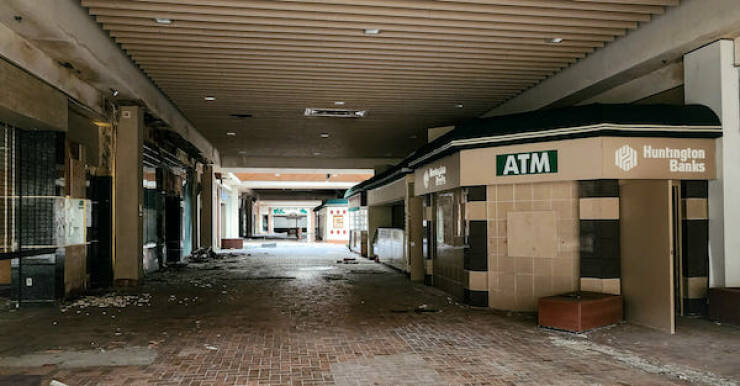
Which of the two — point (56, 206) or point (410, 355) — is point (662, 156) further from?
point (56, 206)

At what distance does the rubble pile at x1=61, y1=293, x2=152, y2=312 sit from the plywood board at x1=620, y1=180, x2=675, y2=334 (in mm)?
7169

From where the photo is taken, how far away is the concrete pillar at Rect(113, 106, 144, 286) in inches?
411

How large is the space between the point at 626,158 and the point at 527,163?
1297mm

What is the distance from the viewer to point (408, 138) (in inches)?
688

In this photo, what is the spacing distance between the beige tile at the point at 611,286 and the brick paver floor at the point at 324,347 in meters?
0.63

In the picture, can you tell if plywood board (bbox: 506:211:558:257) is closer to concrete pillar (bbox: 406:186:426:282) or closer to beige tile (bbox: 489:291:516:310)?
beige tile (bbox: 489:291:516:310)

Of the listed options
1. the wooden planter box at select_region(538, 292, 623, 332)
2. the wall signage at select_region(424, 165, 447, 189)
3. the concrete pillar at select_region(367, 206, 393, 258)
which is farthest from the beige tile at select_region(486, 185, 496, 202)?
the concrete pillar at select_region(367, 206, 393, 258)

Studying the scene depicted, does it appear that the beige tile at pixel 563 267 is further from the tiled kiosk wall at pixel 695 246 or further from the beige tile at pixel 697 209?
the beige tile at pixel 697 209

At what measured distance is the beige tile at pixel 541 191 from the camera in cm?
763

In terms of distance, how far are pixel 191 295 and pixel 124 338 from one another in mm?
3424

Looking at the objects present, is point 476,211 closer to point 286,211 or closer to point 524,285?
point 524,285

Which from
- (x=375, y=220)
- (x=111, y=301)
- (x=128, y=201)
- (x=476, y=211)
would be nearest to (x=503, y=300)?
(x=476, y=211)

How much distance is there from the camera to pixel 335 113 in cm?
1348

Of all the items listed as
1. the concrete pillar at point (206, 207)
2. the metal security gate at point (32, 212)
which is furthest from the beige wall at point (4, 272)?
the concrete pillar at point (206, 207)
